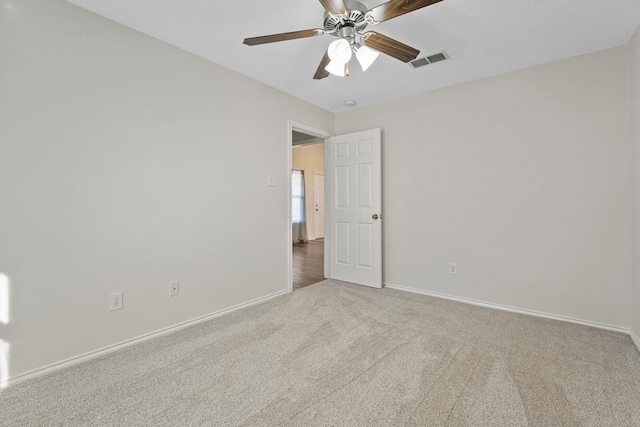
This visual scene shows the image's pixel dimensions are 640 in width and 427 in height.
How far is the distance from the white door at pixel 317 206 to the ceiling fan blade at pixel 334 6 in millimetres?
6788

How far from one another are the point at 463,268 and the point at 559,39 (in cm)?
219

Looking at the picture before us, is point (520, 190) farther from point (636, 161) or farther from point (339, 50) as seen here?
point (339, 50)

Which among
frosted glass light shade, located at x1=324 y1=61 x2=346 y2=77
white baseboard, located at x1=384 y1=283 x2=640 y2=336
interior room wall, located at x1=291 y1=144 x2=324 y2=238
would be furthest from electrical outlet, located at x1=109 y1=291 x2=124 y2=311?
interior room wall, located at x1=291 y1=144 x2=324 y2=238

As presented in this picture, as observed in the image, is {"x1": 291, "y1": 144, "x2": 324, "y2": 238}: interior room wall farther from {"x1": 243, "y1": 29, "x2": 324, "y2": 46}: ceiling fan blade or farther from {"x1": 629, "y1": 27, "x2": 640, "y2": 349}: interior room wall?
{"x1": 629, "y1": 27, "x2": 640, "y2": 349}: interior room wall

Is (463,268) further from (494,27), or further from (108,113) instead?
(108,113)

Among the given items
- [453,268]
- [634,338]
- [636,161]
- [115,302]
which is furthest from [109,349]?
[636,161]

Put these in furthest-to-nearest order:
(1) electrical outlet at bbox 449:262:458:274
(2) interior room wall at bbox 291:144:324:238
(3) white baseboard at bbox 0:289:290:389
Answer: (2) interior room wall at bbox 291:144:324:238 < (1) electrical outlet at bbox 449:262:458:274 < (3) white baseboard at bbox 0:289:290:389

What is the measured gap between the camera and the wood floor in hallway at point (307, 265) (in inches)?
162

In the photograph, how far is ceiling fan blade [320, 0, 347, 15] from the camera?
1.60m

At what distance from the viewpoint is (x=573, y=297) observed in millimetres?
2637

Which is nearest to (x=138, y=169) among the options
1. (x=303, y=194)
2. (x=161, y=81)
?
(x=161, y=81)

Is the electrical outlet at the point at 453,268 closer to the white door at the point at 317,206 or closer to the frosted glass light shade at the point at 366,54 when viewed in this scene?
the frosted glass light shade at the point at 366,54

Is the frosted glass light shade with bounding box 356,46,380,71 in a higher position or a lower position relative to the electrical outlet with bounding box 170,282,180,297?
higher

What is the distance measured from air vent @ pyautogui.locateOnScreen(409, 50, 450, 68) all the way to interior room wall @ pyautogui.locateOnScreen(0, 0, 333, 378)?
165 centimetres
